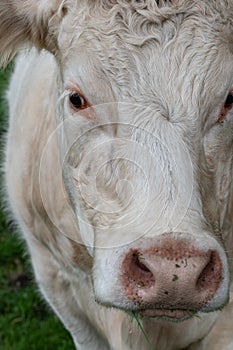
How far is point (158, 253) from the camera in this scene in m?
3.89

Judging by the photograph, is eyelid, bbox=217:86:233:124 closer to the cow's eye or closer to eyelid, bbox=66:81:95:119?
the cow's eye

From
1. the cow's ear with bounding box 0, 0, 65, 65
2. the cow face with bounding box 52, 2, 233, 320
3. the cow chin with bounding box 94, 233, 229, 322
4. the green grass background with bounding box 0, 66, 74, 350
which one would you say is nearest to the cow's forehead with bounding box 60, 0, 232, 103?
the cow face with bounding box 52, 2, 233, 320

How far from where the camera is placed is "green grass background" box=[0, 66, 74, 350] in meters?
6.95

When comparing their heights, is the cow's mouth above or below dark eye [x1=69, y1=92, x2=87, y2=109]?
below

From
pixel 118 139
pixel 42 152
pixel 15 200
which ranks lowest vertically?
pixel 15 200

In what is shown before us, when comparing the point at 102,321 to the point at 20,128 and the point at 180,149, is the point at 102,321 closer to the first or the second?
the point at 20,128

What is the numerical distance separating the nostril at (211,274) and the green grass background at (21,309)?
2833mm

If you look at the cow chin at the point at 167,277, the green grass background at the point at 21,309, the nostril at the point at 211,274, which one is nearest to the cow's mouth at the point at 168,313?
the cow chin at the point at 167,277

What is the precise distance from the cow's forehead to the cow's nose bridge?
0.72 m

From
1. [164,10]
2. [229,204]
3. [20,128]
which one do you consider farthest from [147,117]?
[20,128]

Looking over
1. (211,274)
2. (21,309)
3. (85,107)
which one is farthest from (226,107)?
(21,309)

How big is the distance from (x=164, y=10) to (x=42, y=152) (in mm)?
1355

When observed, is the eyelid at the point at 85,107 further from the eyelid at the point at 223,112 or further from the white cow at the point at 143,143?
the eyelid at the point at 223,112

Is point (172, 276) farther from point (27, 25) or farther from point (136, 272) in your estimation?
point (27, 25)
